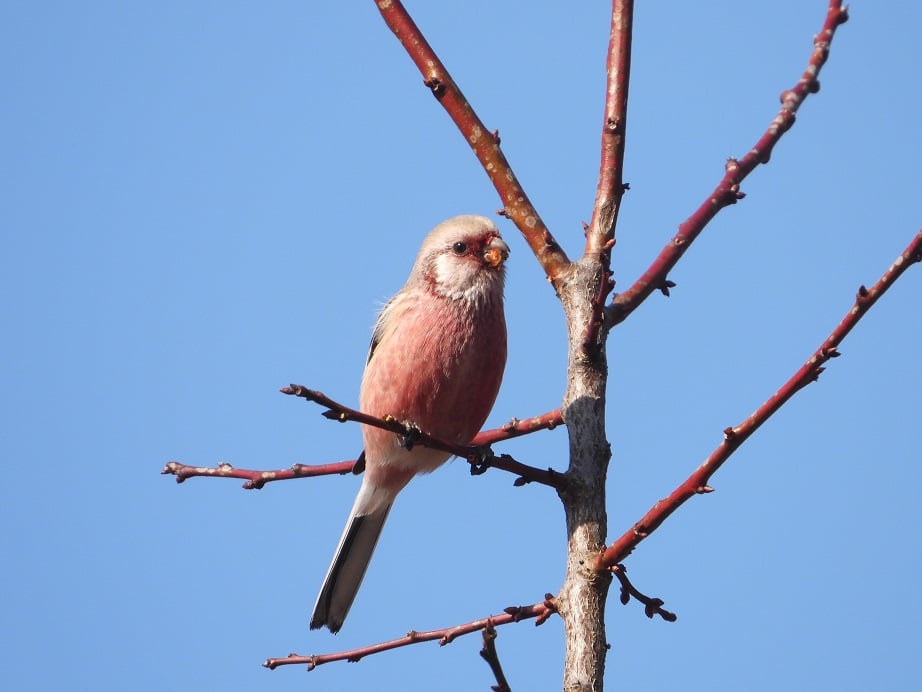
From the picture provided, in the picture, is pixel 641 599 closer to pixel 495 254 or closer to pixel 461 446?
pixel 461 446

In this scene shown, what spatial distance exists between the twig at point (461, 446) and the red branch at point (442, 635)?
40 cm

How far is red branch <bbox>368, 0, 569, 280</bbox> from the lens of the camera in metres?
4.16

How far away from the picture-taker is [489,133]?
14.0 feet

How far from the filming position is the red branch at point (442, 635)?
333 cm

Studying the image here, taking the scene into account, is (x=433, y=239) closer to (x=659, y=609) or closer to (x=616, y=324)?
(x=616, y=324)

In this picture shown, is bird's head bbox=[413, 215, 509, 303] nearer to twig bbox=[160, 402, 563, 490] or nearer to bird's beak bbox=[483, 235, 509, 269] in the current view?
bird's beak bbox=[483, 235, 509, 269]

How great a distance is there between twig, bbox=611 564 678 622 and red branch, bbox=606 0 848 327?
0.99m

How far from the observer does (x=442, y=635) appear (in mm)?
3475

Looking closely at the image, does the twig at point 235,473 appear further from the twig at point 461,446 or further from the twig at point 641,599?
the twig at point 641,599

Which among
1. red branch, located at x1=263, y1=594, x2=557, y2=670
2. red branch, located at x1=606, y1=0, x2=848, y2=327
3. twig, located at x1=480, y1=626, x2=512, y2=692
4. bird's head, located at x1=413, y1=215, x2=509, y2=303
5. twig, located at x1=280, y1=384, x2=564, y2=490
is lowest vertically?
twig, located at x1=480, y1=626, x2=512, y2=692

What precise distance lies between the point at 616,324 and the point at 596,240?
0.33 meters

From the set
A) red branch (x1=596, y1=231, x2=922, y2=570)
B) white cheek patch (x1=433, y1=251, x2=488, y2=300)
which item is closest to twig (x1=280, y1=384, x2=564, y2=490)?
red branch (x1=596, y1=231, x2=922, y2=570)

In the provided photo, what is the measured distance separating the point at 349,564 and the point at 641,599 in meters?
2.88

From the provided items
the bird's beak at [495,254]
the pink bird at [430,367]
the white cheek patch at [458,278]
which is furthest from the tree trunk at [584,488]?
the bird's beak at [495,254]
